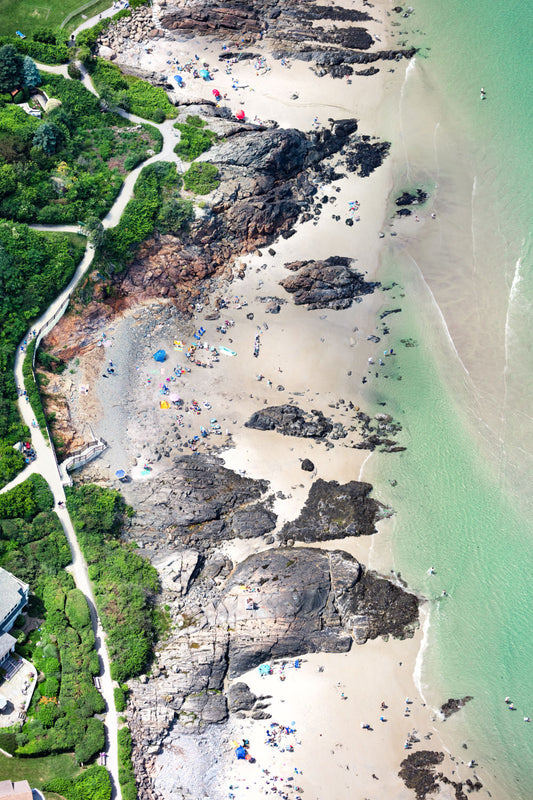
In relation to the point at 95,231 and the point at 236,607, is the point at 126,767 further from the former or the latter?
the point at 95,231

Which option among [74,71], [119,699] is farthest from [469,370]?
[74,71]

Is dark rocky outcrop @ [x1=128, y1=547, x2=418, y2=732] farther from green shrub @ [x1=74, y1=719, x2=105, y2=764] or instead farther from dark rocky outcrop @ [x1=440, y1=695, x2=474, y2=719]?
dark rocky outcrop @ [x1=440, y1=695, x2=474, y2=719]

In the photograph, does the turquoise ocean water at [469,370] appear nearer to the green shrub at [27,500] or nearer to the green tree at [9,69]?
the green shrub at [27,500]

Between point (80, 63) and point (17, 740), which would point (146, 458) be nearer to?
point (17, 740)

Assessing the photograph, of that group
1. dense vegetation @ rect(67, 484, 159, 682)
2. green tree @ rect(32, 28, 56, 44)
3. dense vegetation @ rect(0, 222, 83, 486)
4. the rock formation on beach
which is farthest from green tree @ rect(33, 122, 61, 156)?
the rock formation on beach

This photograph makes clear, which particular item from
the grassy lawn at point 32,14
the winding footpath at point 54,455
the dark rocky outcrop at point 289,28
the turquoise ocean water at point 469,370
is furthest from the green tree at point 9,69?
the turquoise ocean water at point 469,370
